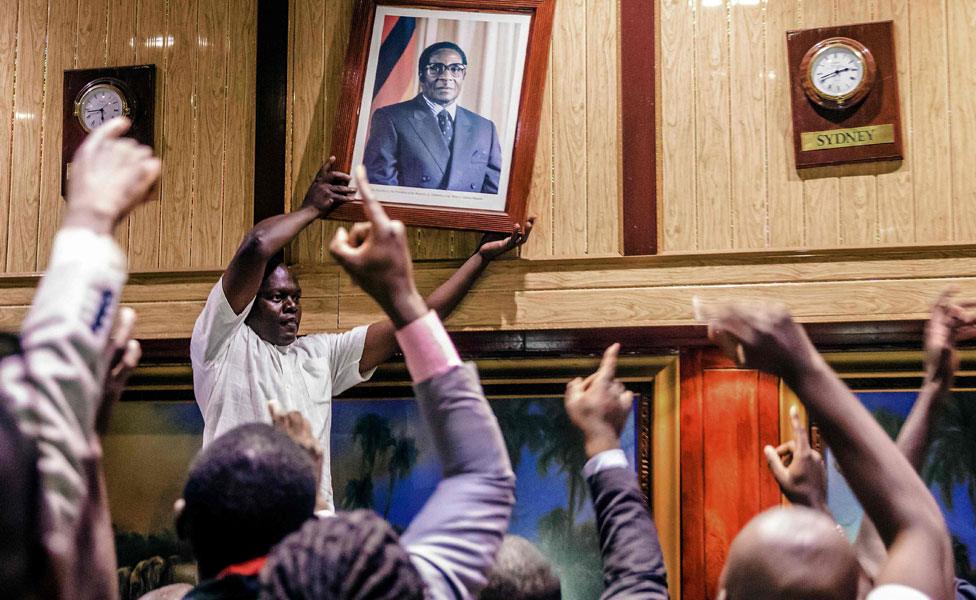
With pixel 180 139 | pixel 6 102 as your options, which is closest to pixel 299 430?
pixel 180 139

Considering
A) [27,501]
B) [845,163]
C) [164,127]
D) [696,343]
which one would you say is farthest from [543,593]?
[164,127]

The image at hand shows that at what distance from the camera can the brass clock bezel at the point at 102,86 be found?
473 centimetres

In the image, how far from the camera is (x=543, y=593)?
1.64m

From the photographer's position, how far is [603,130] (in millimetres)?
4328

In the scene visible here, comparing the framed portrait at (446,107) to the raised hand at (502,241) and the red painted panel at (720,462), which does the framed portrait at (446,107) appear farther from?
the red painted panel at (720,462)

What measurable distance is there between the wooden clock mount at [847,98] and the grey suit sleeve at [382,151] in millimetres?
1584

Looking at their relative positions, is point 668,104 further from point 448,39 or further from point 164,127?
point 164,127

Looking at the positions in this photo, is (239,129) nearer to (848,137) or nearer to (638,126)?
(638,126)

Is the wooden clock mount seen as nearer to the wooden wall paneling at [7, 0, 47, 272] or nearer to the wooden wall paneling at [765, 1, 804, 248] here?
the wooden wall paneling at [765, 1, 804, 248]

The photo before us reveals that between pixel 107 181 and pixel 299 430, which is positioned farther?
pixel 299 430

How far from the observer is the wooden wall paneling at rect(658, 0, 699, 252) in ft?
13.9

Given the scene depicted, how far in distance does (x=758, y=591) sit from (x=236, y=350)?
2640 mm

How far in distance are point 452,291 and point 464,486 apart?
2657 millimetres

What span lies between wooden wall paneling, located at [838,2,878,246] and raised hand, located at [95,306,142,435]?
3.15 metres
